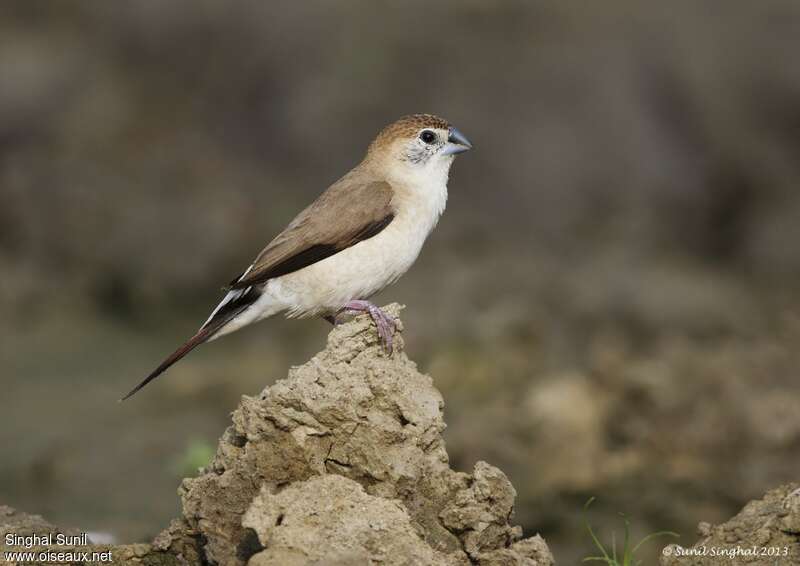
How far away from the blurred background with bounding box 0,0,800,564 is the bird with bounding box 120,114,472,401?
3.66 metres

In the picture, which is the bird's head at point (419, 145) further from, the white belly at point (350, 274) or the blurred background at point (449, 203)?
the blurred background at point (449, 203)

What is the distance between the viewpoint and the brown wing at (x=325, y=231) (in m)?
6.79

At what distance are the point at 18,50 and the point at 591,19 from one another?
5.77 meters

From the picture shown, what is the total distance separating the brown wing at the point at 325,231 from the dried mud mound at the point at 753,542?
2.27 m

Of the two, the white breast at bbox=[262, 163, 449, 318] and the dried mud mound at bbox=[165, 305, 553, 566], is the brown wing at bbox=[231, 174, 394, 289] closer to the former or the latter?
the white breast at bbox=[262, 163, 449, 318]

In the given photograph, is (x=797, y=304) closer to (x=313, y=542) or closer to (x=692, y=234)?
(x=692, y=234)

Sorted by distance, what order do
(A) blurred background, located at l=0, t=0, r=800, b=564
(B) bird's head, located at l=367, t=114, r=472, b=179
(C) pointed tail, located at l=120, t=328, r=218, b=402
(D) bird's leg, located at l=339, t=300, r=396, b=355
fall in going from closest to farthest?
(D) bird's leg, located at l=339, t=300, r=396, b=355
(C) pointed tail, located at l=120, t=328, r=218, b=402
(B) bird's head, located at l=367, t=114, r=472, b=179
(A) blurred background, located at l=0, t=0, r=800, b=564

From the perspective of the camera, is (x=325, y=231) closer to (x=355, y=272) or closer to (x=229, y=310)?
(x=355, y=272)

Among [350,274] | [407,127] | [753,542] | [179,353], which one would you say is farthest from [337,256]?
[753,542]

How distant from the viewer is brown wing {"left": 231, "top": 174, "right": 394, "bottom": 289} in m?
6.79

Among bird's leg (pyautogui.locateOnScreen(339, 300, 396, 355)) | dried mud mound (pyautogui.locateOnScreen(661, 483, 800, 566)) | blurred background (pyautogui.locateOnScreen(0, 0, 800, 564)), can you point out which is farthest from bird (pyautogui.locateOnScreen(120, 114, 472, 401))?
blurred background (pyautogui.locateOnScreen(0, 0, 800, 564))

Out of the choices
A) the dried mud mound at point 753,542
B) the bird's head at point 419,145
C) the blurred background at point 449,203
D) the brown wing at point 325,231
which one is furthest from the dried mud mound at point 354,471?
the blurred background at point 449,203

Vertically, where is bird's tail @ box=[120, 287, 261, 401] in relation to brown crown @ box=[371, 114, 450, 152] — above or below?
below

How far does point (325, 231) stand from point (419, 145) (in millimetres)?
826
